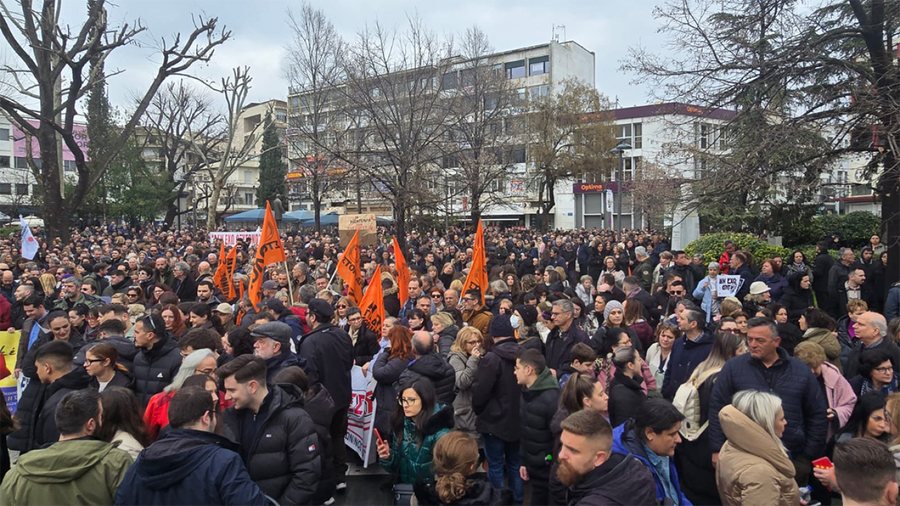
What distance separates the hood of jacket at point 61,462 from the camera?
2.84 m

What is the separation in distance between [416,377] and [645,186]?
43751 mm

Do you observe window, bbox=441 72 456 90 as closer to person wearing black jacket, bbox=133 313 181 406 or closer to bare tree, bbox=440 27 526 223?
bare tree, bbox=440 27 526 223

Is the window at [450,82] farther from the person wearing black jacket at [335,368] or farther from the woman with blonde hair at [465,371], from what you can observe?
the woman with blonde hair at [465,371]

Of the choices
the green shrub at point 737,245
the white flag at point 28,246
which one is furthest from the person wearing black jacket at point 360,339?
the white flag at point 28,246

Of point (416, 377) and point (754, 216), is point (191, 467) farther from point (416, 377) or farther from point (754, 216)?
point (754, 216)

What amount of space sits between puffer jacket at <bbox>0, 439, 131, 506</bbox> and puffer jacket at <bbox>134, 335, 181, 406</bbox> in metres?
2.03

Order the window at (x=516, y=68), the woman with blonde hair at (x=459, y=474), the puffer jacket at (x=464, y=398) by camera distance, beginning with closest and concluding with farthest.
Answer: the woman with blonde hair at (x=459, y=474) < the puffer jacket at (x=464, y=398) < the window at (x=516, y=68)

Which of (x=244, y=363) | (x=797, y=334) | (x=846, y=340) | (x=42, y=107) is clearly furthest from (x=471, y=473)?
(x=42, y=107)

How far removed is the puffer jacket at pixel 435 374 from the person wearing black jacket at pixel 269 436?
1343 mm

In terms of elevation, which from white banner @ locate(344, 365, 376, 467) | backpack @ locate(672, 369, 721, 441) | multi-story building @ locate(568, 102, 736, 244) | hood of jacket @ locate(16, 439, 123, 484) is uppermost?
multi-story building @ locate(568, 102, 736, 244)

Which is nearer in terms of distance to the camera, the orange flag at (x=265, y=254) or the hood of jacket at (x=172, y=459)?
the hood of jacket at (x=172, y=459)

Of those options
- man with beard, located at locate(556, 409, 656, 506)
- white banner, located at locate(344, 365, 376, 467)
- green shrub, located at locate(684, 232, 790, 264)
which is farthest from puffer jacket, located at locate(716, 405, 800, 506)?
green shrub, located at locate(684, 232, 790, 264)

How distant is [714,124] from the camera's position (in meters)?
12.9

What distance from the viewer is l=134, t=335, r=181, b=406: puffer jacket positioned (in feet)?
16.3
